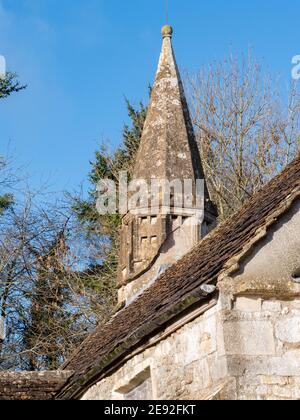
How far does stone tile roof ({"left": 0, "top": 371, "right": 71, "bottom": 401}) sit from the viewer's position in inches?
473

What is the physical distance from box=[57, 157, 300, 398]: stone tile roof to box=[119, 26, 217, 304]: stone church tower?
95 centimetres

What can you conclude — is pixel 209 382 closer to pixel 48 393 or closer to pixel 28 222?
pixel 48 393

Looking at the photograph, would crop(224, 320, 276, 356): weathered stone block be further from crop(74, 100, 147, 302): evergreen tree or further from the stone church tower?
crop(74, 100, 147, 302): evergreen tree

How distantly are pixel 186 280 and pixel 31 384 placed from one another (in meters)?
3.95

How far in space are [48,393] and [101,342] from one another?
103 cm

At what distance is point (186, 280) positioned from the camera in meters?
9.38

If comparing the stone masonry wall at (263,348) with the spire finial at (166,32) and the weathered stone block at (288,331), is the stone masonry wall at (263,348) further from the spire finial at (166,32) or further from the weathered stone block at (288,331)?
the spire finial at (166,32)

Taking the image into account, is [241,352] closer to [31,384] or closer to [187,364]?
[187,364]

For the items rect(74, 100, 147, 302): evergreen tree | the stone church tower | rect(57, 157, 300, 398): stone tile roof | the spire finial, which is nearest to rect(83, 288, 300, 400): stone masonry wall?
rect(57, 157, 300, 398): stone tile roof

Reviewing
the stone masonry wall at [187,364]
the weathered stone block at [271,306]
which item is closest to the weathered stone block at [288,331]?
the weathered stone block at [271,306]

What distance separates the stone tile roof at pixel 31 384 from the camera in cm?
1202

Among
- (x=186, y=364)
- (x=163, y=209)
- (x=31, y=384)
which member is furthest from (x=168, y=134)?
(x=186, y=364)

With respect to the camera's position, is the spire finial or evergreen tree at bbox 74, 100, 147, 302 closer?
the spire finial
